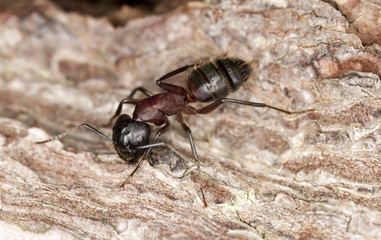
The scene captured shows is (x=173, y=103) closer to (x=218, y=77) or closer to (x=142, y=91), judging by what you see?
(x=142, y=91)

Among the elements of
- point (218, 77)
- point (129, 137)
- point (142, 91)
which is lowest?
point (129, 137)

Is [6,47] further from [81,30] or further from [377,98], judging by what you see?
[377,98]

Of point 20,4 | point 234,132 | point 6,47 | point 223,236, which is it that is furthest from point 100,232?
point 20,4

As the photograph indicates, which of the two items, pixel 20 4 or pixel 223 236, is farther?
pixel 20 4

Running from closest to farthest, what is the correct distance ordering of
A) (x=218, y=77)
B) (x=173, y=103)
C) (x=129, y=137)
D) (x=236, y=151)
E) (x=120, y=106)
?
(x=129, y=137) → (x=236, y=151) → (x=218, y=77) → (x=120, y=106) → (x=173, y=103)

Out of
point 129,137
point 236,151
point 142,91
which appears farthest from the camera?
point 142,91

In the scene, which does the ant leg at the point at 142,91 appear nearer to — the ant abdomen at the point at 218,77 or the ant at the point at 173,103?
the ant at the point at 173,103

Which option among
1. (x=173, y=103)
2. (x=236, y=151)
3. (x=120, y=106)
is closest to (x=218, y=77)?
(x=173, y=103)
